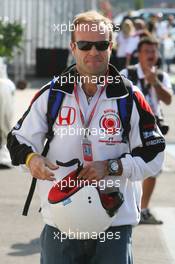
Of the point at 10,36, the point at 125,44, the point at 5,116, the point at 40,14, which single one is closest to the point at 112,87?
the point at 5,116

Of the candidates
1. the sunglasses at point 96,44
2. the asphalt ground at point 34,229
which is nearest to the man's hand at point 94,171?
the sunglasses at point 96,44

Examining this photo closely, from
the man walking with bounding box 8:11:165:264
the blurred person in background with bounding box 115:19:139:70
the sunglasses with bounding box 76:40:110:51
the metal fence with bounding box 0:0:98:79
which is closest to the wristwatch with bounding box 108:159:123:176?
the man walking with bounding box 8:11:165:264

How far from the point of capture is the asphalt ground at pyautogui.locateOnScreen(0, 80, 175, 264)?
7.17 m

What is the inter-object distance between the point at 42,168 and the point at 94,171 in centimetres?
23

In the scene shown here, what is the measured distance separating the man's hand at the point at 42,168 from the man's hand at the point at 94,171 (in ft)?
0.43

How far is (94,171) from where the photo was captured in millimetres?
4090

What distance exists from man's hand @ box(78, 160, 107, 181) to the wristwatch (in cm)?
3

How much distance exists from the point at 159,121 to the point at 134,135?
12.3ft

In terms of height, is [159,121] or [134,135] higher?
[134,135]

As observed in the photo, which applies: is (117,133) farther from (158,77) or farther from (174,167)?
(174,167)

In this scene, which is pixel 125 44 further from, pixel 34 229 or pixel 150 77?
pixel 34 229

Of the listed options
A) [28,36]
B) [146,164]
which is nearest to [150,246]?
[146,164]

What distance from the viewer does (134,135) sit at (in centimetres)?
430

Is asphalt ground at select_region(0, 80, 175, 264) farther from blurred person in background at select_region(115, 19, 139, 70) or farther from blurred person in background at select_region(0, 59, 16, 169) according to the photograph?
blurred person in background at select_region(115, 19, 139, 70)
